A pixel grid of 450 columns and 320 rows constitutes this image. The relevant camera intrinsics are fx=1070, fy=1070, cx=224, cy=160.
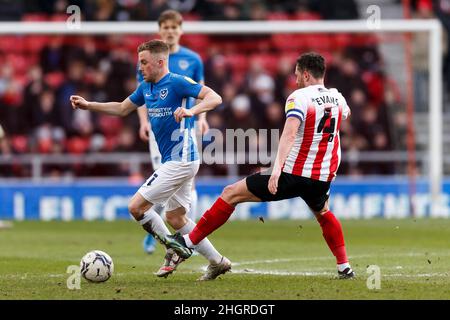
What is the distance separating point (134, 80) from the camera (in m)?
22.4

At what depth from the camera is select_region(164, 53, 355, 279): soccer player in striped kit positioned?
9578mm

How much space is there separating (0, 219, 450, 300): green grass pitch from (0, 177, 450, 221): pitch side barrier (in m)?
1.38

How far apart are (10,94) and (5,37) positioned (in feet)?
4.77

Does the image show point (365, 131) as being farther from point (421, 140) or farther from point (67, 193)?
point (67, 193)

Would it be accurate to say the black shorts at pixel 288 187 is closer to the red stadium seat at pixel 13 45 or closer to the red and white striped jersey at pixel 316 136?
the red and white striped jersey at pixel 316 136

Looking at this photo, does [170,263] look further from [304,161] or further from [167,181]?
[304,161]

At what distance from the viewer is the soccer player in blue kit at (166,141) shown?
9.96 m

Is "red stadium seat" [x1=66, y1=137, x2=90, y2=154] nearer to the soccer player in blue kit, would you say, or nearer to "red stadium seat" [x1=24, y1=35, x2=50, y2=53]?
"red stadium seat" [x1=24, y1=35, x2=50, y2=53]

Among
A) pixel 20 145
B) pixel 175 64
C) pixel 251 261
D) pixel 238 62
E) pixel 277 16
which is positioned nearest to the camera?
pixel 251 261

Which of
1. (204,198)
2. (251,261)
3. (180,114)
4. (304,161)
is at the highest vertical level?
(180,114)

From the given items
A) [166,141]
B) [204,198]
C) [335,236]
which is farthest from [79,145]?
[335,236]

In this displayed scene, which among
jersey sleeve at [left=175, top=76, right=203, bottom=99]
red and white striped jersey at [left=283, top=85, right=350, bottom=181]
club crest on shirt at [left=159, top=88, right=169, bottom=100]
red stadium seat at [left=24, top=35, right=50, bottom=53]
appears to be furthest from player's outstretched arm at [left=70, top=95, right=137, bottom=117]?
red stadium seat at [left=24, top=35, right=50, bottom=53]

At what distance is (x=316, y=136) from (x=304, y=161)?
0.26 meters

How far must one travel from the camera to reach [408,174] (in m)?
21.6
